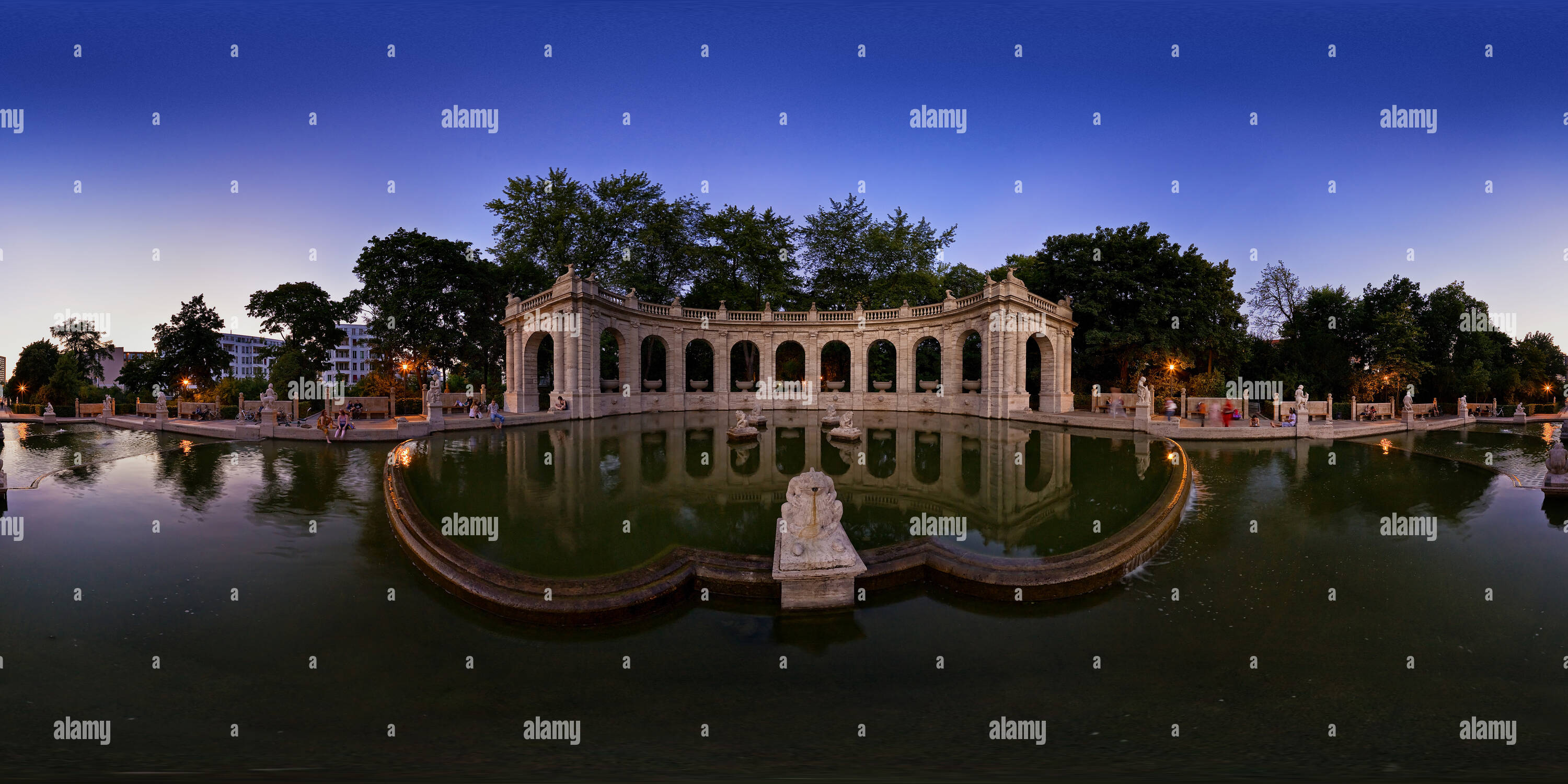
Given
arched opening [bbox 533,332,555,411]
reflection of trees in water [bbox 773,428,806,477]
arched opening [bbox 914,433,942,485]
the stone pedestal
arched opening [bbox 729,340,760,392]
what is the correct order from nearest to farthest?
the stone pedestal, arched opening [bbox 914,433,942,485], reflection of trees in water [bbox 773,428,806,477], arched opening [bbox 533,332,555,411], arched opening [bbox 729,340,760,392]

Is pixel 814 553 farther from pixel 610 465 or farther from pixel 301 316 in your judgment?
pixel 301 316

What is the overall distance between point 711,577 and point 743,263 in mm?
32120

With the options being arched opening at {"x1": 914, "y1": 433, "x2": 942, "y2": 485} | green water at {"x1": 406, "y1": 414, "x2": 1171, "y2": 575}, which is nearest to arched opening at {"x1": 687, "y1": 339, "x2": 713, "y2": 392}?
green water at {"x1": 406, "y1": 414, "x2": 1171, "y2": 575}

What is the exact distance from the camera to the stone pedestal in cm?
621

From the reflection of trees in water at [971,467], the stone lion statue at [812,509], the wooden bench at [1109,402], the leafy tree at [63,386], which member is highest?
the leafy tree at [63,386]

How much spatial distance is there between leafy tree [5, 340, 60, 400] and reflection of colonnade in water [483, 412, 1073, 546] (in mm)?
46912

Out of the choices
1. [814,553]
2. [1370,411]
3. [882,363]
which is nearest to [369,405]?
[814,553]

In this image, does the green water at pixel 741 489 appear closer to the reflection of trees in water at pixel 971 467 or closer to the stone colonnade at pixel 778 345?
the reflection of trees in water at pixel 971 467

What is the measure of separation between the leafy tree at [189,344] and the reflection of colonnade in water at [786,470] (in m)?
37.6

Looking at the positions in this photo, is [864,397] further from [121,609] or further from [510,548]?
[121,609]

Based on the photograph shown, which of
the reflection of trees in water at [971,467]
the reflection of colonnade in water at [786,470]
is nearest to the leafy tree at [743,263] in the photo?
the reflection of colonnade in water at [786,470]

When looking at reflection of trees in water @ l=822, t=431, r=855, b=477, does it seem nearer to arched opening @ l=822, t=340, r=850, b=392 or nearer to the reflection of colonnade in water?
the reflection of colonnade in water

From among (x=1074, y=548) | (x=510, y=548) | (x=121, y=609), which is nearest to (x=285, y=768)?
(x=510, y=548)

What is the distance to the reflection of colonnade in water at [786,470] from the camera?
10133 millimetres
